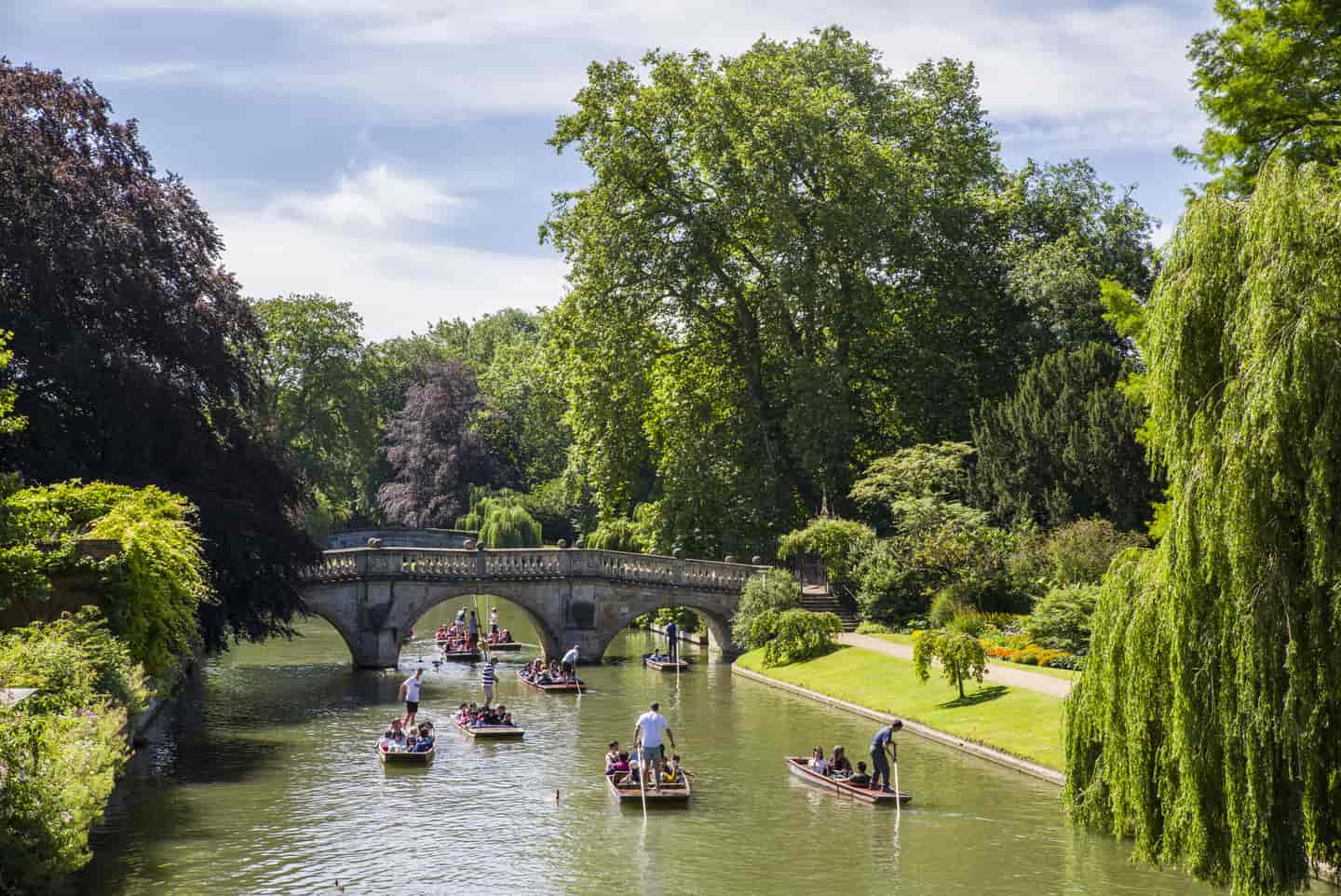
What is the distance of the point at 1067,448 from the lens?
4672 centimetres

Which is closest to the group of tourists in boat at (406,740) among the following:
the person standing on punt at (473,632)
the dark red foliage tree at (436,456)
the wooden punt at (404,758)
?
the wooden punt at (404,758)

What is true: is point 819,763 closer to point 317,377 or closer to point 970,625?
point 970,625

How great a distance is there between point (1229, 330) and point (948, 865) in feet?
31.7

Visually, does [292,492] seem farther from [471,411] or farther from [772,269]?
[471,411]

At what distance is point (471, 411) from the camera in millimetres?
102625

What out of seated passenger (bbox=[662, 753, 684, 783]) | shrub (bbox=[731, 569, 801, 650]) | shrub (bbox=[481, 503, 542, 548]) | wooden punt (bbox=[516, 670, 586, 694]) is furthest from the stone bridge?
shrub (bbox=[481, 503, 542, 548])

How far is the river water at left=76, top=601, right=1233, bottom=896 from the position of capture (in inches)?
796

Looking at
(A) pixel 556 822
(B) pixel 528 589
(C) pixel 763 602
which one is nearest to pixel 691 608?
(C) pixel 763 602

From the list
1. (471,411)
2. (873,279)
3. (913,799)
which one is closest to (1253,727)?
(913,799)

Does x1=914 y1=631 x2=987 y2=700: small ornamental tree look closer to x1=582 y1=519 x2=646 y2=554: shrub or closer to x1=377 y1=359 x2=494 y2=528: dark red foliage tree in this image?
x1=582 y1=519 x2=646 y2=554: shrub

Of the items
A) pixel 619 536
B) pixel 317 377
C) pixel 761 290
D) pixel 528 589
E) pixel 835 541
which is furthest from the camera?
pixel 317 377

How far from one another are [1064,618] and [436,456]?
6611 centimetres

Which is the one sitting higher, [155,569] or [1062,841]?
[155,569]

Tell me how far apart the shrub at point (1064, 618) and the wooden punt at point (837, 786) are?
44.4 feet
